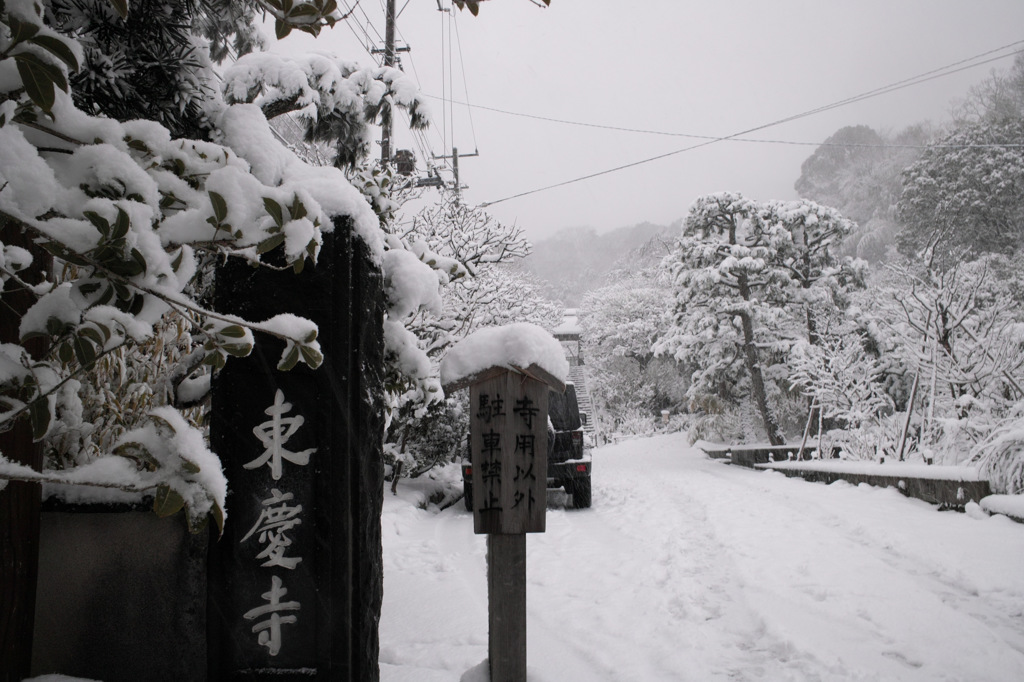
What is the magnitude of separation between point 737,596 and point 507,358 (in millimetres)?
2637

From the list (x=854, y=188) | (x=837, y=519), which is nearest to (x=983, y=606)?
(x=837, y=519)

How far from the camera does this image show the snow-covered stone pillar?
1.79 m

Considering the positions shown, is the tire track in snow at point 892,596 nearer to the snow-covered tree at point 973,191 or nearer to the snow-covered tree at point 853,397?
the snow-covered tree at point 853,397

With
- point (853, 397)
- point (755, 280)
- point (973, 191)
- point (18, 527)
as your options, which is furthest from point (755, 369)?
point (18, 527)

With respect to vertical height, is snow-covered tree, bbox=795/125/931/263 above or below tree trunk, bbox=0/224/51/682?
above

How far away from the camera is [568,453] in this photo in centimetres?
706

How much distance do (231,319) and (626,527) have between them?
5707mm

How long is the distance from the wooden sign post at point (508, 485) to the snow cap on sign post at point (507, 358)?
1 centimetres

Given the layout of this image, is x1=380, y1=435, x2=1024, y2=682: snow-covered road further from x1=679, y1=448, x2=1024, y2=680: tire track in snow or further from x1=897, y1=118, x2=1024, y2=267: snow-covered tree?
x1=897, y1=118, x2=1024, y2=267: snow-covered tree

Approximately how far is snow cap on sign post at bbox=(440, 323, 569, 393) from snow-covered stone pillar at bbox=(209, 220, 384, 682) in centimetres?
58

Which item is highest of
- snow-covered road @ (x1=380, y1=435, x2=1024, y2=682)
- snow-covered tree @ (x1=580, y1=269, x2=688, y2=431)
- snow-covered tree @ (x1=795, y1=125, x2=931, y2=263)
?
snow-covered tree @ (x1=795, y1=125, x2=931, y2=263)

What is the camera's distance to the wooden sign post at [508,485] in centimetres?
229

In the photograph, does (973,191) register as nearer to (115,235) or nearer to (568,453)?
(568,453)

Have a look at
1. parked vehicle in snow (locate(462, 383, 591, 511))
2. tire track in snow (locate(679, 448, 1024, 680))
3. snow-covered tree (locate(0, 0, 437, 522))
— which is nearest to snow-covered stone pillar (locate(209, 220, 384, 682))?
snow-covered tree (locate(0, 0, 437, 522))
